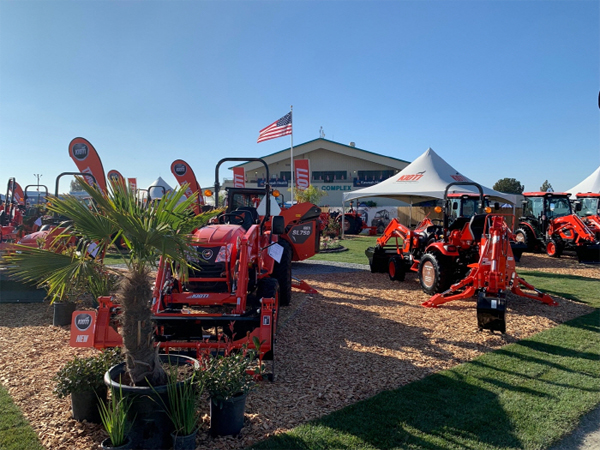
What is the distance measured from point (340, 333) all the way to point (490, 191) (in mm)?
16993

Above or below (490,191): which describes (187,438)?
below

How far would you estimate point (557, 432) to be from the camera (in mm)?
3324

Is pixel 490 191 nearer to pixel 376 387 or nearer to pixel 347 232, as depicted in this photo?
pixel 347 232

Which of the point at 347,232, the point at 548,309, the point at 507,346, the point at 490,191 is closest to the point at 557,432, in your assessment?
the point at 507,346

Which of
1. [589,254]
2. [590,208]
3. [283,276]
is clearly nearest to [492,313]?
[283,276]

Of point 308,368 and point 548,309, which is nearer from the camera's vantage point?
point 308,368

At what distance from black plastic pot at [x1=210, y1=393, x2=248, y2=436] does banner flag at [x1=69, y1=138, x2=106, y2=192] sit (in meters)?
9.19

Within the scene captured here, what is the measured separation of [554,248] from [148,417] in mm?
14391

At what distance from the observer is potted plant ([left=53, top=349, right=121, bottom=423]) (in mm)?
3230

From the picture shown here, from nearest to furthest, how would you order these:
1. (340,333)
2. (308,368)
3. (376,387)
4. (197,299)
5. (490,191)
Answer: (376,387)
(308,368)
(197,299)
(340,333)
(490,191)

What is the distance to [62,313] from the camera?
5957mm

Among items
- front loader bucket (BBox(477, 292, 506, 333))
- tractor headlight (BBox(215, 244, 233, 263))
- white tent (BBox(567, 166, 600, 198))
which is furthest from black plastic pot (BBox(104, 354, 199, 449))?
white tent (BBox(567, 166, 600, 198))

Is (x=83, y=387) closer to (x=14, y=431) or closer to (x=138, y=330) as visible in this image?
(x=14, y=431)

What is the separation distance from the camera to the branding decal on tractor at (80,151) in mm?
10930
